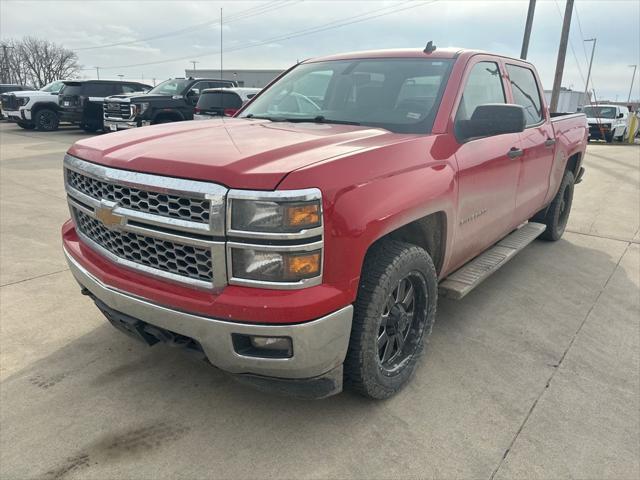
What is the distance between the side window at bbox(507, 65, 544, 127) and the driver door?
333mm

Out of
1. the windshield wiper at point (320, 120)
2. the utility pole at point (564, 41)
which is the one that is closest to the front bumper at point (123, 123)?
the windshield wiper at point (320, 120)

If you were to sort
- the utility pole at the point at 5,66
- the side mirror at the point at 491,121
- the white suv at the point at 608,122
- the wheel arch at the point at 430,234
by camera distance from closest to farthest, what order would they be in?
the wheel arch at the point at 430,234
the side mirror at the point at 491,121
the white suv at the point at 608,122
the utility pole at the point at 5,66

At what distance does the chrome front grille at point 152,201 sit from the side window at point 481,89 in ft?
5.89

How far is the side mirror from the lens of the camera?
285 cm

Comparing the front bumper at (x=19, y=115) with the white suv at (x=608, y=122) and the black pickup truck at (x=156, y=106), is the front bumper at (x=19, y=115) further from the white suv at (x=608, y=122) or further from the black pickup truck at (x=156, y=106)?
the white suv at (x=608, y=122)

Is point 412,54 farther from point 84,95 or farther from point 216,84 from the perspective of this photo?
point 84,95

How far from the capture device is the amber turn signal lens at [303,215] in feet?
6.27

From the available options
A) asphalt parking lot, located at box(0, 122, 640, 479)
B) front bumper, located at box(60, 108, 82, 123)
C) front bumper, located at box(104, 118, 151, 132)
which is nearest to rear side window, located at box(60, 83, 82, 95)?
front bumper, located at box(60, 108, 82, 123)

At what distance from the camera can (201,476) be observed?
6.91ft

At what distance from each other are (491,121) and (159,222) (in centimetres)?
195

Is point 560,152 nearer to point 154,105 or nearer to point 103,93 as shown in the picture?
point 154,105

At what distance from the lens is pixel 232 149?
2.26 metres

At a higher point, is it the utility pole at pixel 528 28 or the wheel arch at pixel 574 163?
the utility pole at pixel 528 28

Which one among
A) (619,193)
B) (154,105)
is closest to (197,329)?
(619,193)
